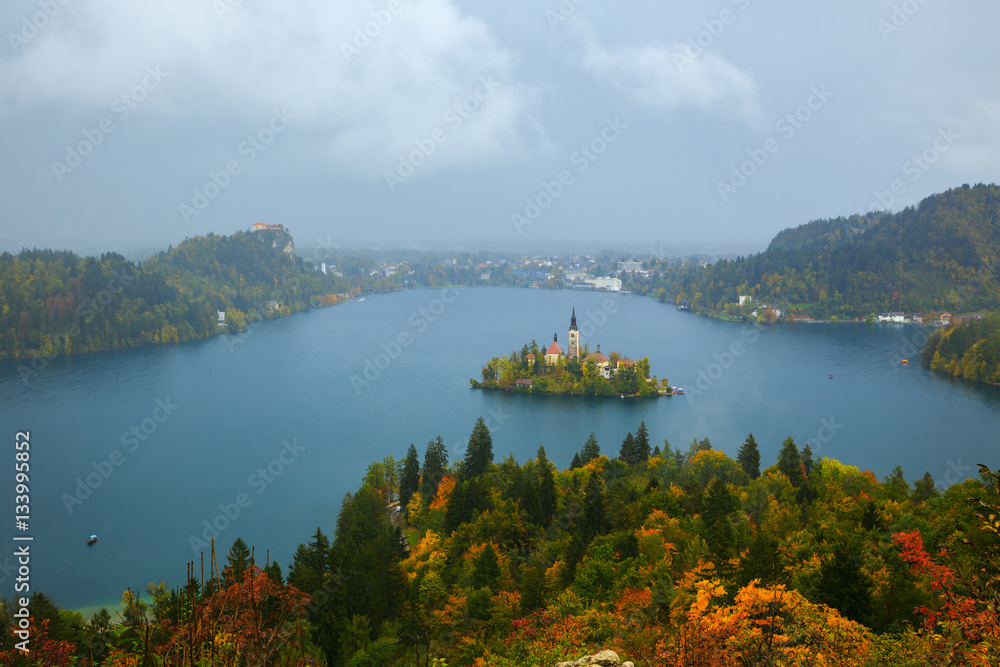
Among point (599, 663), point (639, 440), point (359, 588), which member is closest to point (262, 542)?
point (359, 588)

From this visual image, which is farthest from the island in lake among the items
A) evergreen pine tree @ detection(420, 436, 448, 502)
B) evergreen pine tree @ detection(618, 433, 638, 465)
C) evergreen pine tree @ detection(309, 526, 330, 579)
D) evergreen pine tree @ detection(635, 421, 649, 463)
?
evergreen pine tree @ detection(309, 526, 330, 579)

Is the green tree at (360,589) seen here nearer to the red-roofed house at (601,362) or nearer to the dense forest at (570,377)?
the dense forest at (570,377)

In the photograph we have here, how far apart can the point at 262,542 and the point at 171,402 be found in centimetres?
995

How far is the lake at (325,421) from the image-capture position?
10.7 metres

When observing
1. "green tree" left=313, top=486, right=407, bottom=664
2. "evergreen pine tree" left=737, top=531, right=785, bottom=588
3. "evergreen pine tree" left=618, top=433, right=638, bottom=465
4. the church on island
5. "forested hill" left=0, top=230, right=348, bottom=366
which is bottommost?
"green tree" left=313, top=486, right=407, bottom=664

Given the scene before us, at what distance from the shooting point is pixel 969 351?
19.8 meters

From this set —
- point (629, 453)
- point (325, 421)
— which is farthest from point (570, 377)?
point (629, 453)

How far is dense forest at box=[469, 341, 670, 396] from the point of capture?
19.1 meters

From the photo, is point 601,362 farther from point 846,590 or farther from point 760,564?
point 846,590

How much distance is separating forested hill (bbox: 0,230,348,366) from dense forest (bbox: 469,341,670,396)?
16.1 meters

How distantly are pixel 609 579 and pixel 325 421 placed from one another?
470 inches

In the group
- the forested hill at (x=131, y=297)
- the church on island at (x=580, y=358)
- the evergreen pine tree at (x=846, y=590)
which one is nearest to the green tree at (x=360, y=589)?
the evergreen pine tree at (x=846, y=590)

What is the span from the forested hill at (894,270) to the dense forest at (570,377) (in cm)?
1912

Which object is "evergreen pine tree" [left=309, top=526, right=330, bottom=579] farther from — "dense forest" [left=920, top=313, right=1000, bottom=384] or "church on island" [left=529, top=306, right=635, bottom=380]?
"dense forest" [left=920, top=313, right=1000, bottom=384]
